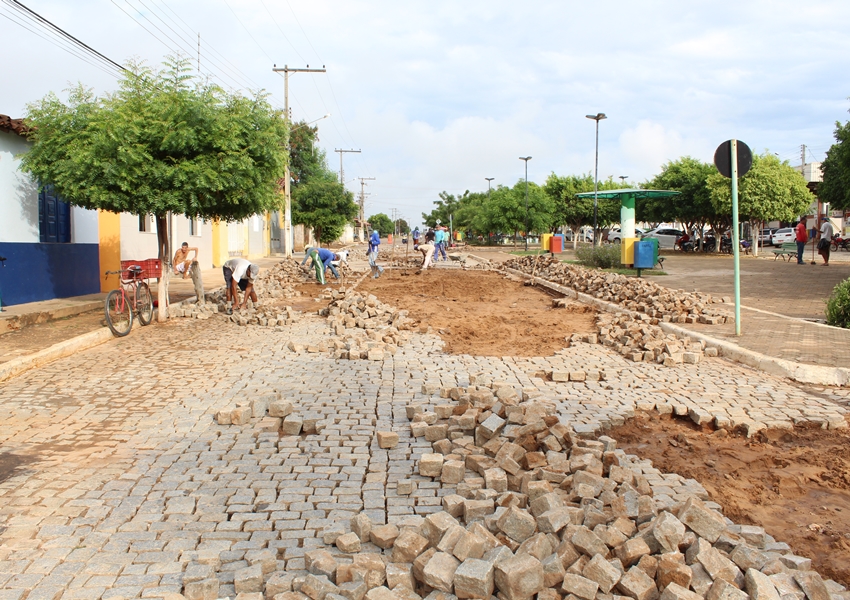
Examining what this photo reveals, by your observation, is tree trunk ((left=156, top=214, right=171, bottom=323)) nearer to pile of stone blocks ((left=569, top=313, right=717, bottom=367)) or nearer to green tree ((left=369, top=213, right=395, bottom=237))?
pile of stone blocks ((left=569, top=313, right=717, bottom=367))

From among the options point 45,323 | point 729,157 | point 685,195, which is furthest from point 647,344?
point 685,195

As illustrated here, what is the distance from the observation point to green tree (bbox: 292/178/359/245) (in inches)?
1615

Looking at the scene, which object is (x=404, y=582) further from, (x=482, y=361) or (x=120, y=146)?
(x=120, y=146)

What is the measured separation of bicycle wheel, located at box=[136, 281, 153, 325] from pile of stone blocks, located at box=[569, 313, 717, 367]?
721 centimetres

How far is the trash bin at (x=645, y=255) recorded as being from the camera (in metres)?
20.8

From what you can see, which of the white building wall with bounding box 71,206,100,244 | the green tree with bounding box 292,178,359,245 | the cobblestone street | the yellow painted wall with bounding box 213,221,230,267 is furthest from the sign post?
the green tree with bounding box 292,178,359,245

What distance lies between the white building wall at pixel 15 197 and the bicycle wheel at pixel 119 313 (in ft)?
11.6

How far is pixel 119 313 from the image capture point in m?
10.7

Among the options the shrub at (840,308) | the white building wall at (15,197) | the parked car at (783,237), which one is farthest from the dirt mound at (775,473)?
the parked car at (783,237)

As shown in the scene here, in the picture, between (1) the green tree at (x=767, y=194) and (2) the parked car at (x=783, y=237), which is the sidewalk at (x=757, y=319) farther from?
(2) the parked car at (x=783, y=237)

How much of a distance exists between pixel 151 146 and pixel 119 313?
2.80 metres

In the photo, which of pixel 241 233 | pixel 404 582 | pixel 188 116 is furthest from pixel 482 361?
pixel 241 233

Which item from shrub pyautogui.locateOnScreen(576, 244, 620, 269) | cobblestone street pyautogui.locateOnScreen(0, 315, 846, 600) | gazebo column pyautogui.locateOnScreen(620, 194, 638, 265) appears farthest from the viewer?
shrub pyautogui.locateOnScreen(576, 244, 620, 269)

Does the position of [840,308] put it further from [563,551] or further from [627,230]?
[627,230]
